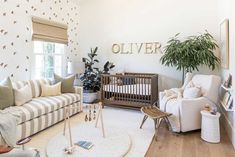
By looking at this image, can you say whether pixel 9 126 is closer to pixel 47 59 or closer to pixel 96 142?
pixel 96 142

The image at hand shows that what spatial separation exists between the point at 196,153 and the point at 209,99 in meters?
1.17

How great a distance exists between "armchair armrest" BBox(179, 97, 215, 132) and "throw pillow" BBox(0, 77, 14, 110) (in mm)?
2759

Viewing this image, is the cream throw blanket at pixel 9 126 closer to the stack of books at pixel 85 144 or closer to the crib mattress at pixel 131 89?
the stack of books at pixel 85 144

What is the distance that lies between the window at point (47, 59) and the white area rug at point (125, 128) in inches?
56.4

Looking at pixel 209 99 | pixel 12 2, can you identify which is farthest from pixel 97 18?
pixel 209 99

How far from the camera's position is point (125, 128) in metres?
3.54

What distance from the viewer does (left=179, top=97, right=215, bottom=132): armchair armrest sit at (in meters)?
3.22

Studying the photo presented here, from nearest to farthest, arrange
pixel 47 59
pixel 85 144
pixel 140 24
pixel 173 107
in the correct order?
1. pixel 85 144
2. pixel 173 107
3. pixel 47 59
4. pixel 140 24

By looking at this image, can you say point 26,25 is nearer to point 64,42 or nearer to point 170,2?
point 64,42

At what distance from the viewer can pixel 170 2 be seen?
4992 mm

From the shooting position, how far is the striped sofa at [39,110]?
2.95m

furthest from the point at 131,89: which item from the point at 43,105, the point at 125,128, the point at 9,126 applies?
the point at 9,126

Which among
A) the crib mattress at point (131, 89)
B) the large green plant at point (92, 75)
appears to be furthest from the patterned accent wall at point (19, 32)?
the crib mattress at point (131, 89)

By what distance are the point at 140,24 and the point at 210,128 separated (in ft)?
11.0
